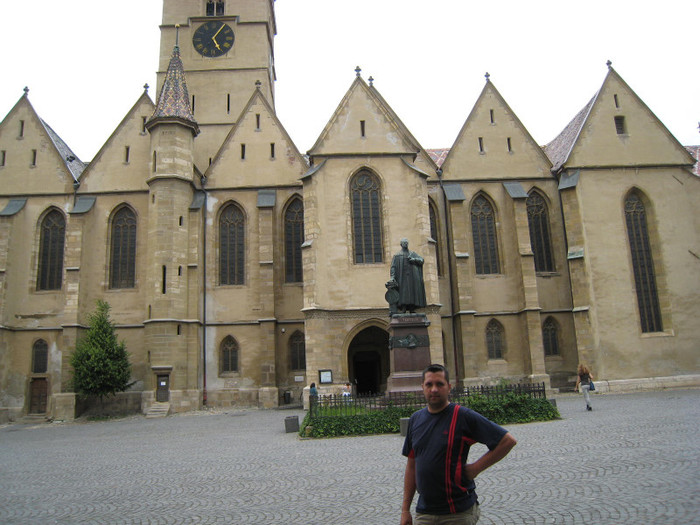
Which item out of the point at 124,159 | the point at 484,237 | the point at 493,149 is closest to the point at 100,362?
the point at 124,159

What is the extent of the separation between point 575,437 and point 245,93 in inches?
1300

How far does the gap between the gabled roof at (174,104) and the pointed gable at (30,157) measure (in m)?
5.93

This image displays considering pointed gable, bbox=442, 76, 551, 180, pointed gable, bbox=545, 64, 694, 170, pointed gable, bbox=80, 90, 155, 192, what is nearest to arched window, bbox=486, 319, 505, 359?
pointed gable, bbox=442, 76, 551, 180

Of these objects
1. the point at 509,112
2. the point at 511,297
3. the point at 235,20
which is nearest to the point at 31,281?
the point at 235,20

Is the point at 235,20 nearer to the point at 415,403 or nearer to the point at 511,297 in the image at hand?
the point at 511,297

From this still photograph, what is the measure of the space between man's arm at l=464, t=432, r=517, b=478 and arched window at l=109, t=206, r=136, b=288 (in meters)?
29.3

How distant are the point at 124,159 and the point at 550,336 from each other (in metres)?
25.9

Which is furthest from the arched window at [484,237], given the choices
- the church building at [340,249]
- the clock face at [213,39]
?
the clock face at [213,39]

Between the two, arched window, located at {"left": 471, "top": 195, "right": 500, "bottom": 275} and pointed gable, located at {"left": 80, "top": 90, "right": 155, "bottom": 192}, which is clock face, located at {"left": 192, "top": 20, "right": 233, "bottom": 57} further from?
arched window, located at {"left": 471, "top": 195, "right": 500, "bottom": 275}

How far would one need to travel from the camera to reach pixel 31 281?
99.2 ft

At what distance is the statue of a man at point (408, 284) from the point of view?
710 inches

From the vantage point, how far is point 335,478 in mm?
9961

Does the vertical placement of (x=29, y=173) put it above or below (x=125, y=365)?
above

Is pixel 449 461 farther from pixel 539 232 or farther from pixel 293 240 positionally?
pixel 539 232
